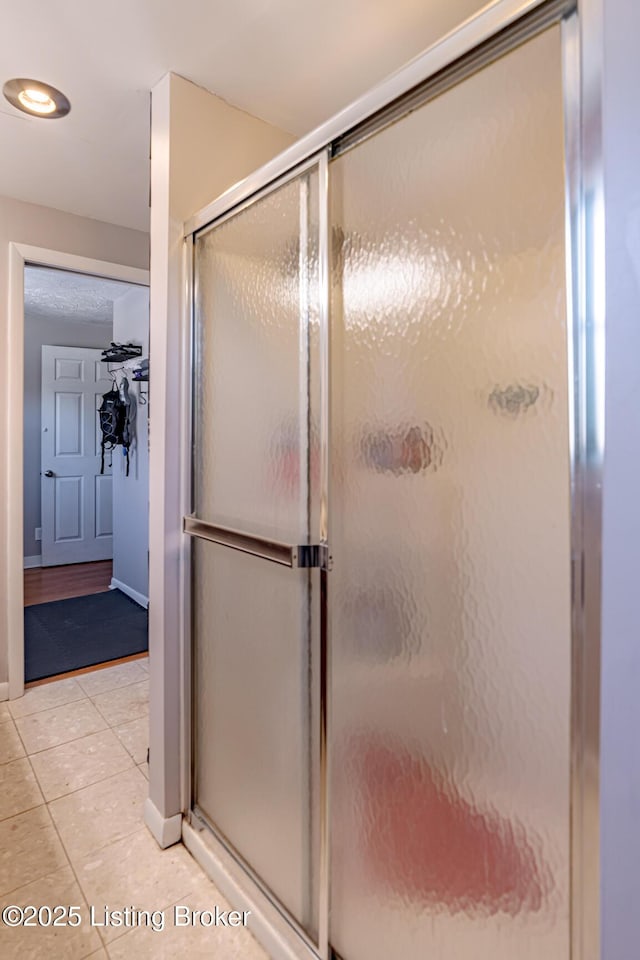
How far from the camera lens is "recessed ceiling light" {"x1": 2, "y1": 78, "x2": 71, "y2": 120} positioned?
5.54 feet

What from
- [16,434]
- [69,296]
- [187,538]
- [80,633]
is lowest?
[80,633]

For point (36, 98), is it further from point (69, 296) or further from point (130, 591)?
point (130, 591)

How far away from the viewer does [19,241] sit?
8.22 feet

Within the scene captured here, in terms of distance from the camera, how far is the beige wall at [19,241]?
2479 mm

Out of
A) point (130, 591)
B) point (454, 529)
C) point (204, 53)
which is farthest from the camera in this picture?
point (130, 591)

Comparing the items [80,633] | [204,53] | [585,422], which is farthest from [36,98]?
[80,633]

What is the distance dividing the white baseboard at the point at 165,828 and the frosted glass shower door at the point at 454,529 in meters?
0.71

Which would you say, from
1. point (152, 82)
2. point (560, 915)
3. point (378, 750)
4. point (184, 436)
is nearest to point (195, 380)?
point (184, 436)

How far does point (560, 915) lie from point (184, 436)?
4.71ft

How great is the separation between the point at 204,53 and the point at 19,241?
149 centimetres

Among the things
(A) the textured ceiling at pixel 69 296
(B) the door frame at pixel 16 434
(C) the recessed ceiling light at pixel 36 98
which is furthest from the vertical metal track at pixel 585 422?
(A) the textured ceiling at pixel 69 296

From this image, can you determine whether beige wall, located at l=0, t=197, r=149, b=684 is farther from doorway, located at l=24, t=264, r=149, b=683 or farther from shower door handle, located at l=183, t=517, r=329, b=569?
shower door handle, located at l=183, t=517, r=329, b=569

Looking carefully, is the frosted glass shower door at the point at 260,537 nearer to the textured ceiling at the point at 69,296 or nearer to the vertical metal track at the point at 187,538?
the vertical metal track at the point at 187,538

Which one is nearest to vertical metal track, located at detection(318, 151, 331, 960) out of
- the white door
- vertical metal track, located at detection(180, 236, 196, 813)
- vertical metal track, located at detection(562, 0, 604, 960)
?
vertical metal track, located at detection(562, 0, 604, 960)
